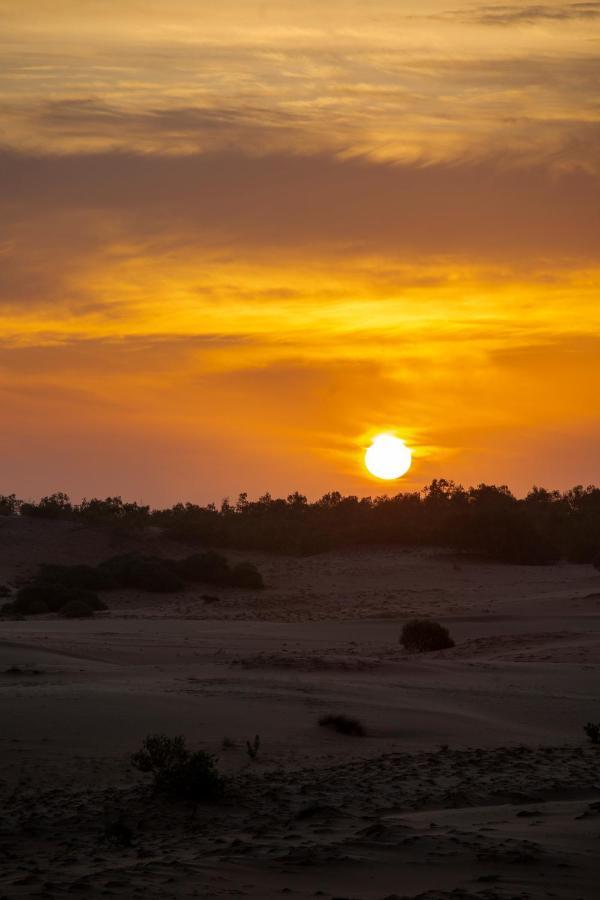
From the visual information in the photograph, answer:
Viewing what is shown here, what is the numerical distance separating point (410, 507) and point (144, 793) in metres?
48.3

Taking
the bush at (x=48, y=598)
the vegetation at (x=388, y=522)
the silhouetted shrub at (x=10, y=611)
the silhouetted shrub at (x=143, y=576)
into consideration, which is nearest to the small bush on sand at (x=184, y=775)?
the silhouetted shrub at (x=10, y=611)

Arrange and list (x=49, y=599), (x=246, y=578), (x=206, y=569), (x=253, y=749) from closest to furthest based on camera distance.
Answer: (x=253, y=749)
(x=49, y=599)
(x=246, y=578)
(x=206, y=569)

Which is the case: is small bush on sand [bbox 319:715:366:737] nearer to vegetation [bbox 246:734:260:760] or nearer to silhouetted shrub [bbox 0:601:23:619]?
vegetation [bbox 246:734:260:760]

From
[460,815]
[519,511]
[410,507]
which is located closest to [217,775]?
[460,815]

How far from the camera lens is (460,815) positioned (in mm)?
10008

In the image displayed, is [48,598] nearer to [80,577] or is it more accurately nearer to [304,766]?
[80,577]

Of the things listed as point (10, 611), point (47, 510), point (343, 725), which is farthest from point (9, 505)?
point (343, 725)

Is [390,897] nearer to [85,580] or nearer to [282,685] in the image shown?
[282,685]

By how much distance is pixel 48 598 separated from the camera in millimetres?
35219

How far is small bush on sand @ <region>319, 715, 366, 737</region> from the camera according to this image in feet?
44.8

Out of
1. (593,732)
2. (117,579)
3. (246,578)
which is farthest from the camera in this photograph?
(246,578)

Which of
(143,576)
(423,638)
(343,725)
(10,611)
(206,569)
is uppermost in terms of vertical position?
(206,569)

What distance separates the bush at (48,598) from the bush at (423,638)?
1259cm

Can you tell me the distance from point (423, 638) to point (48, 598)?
48.5 feet
